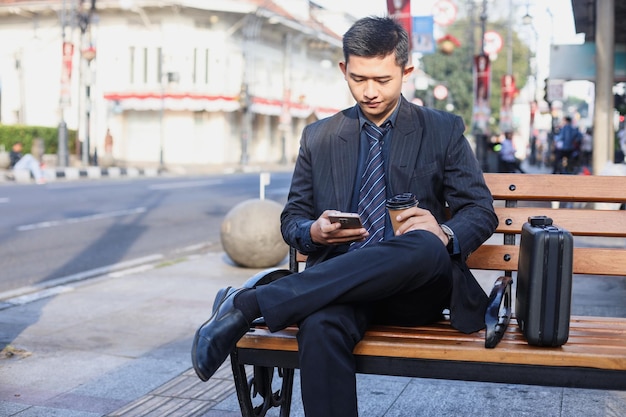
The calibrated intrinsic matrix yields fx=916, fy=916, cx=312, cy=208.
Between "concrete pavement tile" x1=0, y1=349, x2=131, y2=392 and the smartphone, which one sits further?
"concrete pavement tile" x1=0, y1=349, x2=131, y2=392

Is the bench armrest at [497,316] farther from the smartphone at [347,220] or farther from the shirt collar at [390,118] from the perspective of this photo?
the shirt collar at [390,118]

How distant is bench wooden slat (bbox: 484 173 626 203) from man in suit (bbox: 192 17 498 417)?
1.07ft

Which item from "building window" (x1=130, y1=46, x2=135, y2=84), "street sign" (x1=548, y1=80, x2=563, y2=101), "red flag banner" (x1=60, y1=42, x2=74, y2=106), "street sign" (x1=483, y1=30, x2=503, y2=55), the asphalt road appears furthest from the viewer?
"building window" (x1=130, y1=46, x2=135, y2=84)

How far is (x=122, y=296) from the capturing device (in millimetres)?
7473

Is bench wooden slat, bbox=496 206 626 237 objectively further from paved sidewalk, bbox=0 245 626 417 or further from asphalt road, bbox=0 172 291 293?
asphalt road, bbox=0 172 291 293

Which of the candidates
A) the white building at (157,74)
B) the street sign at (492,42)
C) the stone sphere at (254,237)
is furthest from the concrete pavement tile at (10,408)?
the white building at (157,74)

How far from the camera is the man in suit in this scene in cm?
292

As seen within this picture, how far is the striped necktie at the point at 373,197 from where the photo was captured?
11.5 feet

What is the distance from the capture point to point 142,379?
4.78 metres

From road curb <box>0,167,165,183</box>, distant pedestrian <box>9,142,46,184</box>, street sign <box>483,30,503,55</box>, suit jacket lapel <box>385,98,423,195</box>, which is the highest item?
street sign <box>483,30,503,55</box>

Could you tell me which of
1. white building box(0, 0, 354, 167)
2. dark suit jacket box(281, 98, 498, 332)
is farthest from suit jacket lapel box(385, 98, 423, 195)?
white building box(0, 0, 354, 167)

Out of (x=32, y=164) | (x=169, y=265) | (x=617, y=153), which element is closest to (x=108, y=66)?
(x=32, y=164)

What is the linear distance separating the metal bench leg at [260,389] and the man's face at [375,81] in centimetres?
109

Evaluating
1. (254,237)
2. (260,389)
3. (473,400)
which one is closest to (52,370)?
(260,389)
